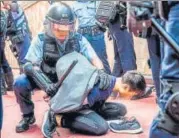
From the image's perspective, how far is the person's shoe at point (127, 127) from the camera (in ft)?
12.0

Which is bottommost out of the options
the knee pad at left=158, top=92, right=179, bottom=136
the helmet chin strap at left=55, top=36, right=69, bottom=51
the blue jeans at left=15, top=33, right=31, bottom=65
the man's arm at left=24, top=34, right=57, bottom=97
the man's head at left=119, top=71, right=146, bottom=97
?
the man's head at left=119, top=71, right=146, bottom=97

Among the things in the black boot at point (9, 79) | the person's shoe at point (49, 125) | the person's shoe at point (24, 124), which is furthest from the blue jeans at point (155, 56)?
the black boot at point (9, 79)

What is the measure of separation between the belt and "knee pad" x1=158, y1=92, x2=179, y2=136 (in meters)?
3.12

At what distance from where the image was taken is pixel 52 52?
150 inches

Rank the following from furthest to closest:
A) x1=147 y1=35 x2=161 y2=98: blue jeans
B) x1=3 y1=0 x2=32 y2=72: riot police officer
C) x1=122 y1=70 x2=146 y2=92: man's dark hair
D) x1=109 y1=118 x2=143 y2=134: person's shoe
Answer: x1=3 y1=0 x2=32 y2=72: riot police officer → x1=122 y1=70 x2=146 y2=92: man's dark hair → x1=109 y1=118 x2=143 y2=134: person's shoe → x1=147 y1=35 x2=161 y2=98: blue jeans

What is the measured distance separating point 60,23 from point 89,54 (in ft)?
1.36

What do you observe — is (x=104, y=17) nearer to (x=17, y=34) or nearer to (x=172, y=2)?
(x=17, y=34)

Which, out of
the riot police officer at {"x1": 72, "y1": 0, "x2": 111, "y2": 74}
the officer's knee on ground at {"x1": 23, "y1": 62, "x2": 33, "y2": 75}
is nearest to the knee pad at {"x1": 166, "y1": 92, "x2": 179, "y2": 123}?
the officer's knee on ground at {"x1": 23, "y1": 62, "x2": 33, "y2": 75}

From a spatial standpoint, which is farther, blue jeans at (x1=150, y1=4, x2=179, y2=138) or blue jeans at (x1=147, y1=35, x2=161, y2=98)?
blue jeans at (x1=147, y1=35, x2=161, y2=98)

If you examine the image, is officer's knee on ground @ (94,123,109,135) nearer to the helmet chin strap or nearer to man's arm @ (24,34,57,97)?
man's arm @ (24,34,57,97)

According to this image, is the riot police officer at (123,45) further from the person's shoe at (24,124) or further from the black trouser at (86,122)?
the person's shoe at (24,124)

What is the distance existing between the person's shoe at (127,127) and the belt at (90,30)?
4.47 feet

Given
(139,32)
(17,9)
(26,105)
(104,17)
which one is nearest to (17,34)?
(17,9)

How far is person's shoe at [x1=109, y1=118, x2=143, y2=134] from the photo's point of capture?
12.0ft
